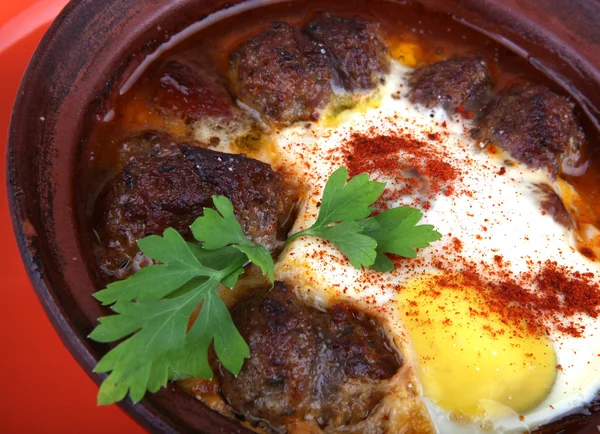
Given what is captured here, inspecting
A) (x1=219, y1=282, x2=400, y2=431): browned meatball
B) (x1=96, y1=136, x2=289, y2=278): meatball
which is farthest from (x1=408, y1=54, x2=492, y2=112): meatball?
(x1=219, y1=282, x2=400, y2=431): browned meatball

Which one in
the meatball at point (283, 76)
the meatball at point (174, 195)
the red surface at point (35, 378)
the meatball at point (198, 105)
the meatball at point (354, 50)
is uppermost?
the meatball at point (354, 50)

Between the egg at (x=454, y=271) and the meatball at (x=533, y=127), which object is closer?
the egg at (x=454, y=271)

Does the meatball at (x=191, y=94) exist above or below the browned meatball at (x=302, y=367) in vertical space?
above

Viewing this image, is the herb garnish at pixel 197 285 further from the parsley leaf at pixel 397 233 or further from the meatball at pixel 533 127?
the meatball at pixel 533 127

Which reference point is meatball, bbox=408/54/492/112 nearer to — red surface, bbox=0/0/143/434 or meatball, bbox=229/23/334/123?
meatball, bbox=229/23/334/123

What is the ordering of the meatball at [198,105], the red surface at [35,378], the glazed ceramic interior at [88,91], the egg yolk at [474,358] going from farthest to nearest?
the meatball at [198,105] → the red surface at [35,378] → the egg yolk at [474,358] → the glazed ceramic interior at [88,91]

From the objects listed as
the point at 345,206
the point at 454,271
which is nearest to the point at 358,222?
the point at 345,206

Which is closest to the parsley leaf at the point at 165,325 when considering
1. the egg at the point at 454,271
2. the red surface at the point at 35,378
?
the egg at the point at 454,271

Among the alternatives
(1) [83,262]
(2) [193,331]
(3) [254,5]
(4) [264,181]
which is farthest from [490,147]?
(1) [83,262]
